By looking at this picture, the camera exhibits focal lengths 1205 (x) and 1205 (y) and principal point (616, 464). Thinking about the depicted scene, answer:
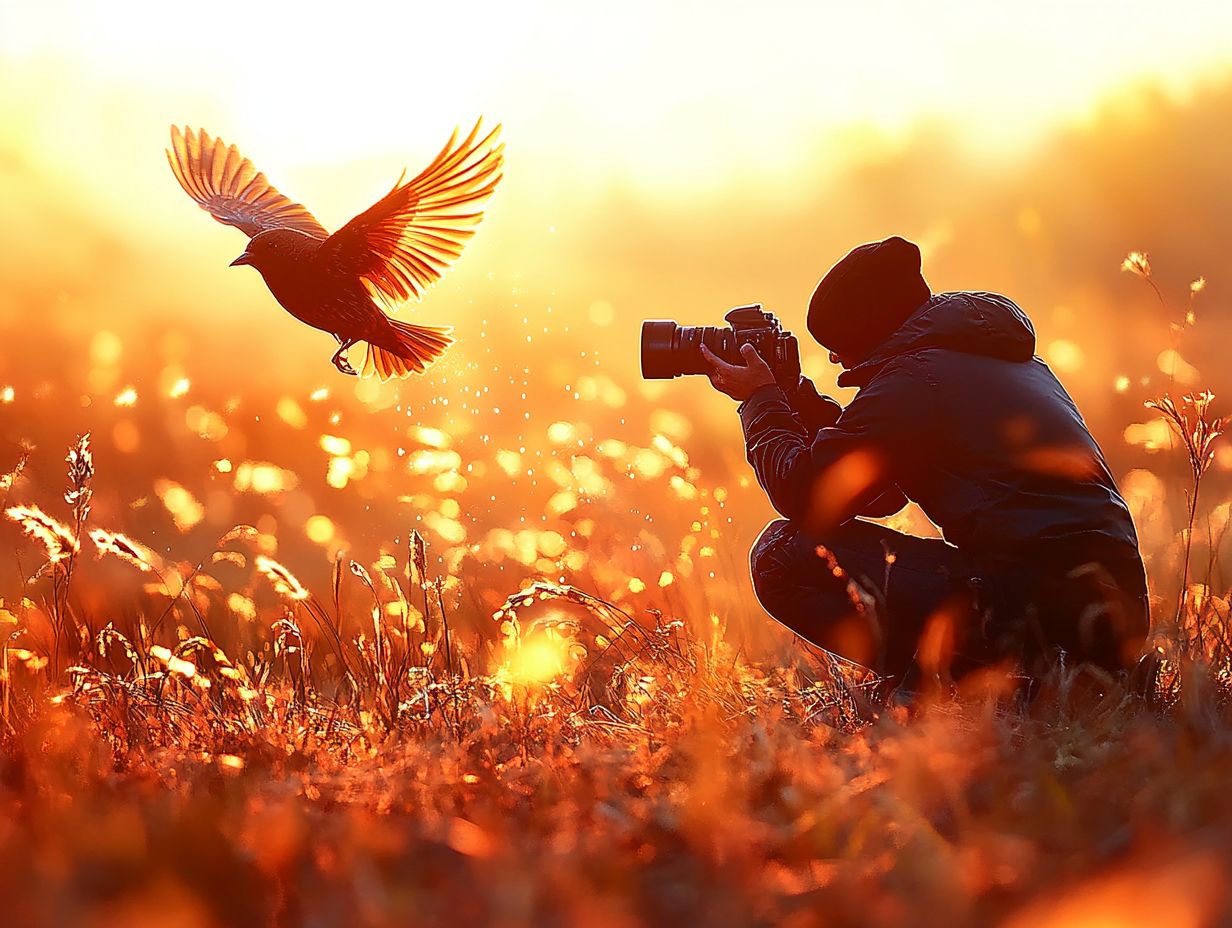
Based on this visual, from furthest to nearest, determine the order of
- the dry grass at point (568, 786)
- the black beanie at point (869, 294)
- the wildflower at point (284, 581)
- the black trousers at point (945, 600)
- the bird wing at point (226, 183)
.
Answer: the bird wing at point (226, 183)
the black beanie at point (869, 294)
the wildflower at point (284, 581)
the black trousers at point (945, 600)
the dry grass at point (568, 786)

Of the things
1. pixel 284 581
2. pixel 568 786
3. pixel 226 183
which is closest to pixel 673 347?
pixel 284 581

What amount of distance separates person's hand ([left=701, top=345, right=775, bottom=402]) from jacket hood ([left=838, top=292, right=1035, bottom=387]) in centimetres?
38

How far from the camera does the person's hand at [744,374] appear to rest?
3336mm

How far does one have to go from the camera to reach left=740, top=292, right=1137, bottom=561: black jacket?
9.10ft

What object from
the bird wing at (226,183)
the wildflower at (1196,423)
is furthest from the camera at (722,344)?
the bird wing at (226,183)

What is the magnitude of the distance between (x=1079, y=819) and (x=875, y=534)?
1.30 meters

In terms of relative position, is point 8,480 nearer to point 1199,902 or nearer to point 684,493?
point 684,493

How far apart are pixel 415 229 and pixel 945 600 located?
2284 mm

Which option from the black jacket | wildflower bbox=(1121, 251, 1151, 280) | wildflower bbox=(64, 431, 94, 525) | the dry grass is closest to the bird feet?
the dry grass

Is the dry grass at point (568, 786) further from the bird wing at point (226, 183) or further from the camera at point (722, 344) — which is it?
the bird wing at point (226, 183)

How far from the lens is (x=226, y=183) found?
5871 millimetres

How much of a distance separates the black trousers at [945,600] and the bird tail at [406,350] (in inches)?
78.4

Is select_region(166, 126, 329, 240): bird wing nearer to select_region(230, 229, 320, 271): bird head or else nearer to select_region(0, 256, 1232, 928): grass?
select_region(230, 229, 320, 271): bird head

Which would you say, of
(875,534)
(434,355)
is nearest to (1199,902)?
(875,534)
